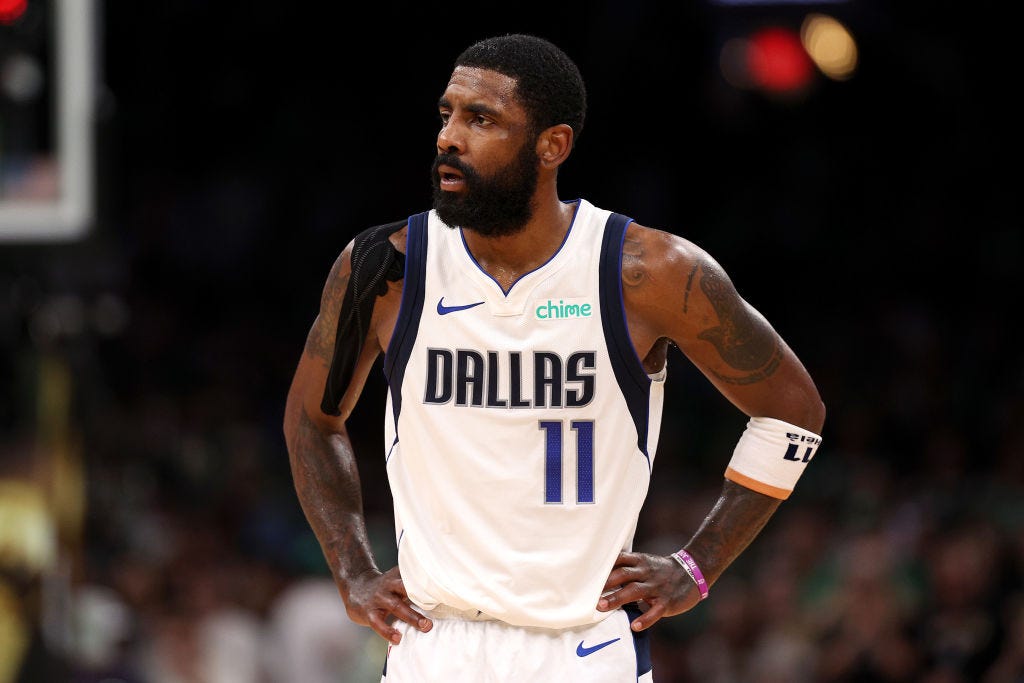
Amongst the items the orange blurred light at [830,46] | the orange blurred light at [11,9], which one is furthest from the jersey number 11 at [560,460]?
the orange blurred light at [830,46]

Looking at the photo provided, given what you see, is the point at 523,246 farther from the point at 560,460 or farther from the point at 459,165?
the point at 560,460

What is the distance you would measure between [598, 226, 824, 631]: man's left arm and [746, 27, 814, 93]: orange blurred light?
26.6ft

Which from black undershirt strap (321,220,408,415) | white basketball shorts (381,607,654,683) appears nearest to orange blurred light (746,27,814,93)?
black undershirt strap (321,220,408,415)

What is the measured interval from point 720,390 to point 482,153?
79 cm

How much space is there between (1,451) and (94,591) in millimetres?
989

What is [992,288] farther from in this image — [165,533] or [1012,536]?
[165,533]

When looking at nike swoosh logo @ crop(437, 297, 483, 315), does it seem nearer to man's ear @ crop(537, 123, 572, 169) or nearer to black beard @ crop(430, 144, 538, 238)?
black beard @ crop(430, 144, 538, 238)

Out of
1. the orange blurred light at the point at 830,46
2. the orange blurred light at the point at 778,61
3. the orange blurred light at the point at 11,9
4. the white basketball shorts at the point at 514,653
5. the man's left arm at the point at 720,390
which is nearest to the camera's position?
the white basketball shorts at the point at 514,653

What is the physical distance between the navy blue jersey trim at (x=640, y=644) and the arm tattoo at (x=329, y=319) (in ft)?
3.12

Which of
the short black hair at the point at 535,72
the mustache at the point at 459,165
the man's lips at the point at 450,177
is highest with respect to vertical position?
the short black hair at the point at 535,72

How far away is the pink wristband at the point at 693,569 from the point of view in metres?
3.50

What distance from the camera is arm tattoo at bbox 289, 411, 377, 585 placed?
3604 millimetres

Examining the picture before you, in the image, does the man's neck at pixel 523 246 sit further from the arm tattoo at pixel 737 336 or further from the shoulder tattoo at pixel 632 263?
the arm tattoo at pixel 737 336

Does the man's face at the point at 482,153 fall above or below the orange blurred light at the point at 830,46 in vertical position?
below
